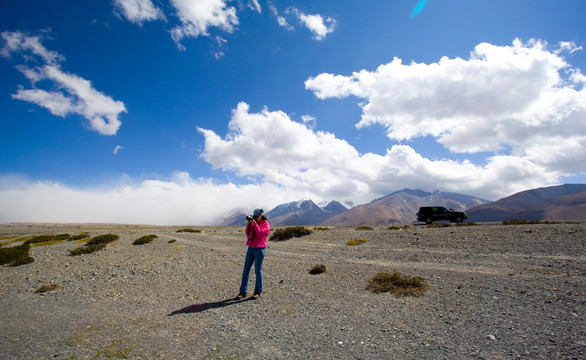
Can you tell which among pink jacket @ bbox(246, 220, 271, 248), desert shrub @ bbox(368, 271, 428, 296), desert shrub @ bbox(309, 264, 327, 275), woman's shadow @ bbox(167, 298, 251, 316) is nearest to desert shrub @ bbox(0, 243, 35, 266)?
woman's shadow @ bbox(167, 298, 251, 316)

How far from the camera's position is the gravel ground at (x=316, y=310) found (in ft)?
18.3

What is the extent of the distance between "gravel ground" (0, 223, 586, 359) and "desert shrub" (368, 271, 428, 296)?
40cm

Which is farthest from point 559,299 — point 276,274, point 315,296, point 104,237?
point 104,237

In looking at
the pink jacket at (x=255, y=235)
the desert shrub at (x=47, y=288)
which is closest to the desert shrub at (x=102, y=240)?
the desert shrub at (x=47, y=288)

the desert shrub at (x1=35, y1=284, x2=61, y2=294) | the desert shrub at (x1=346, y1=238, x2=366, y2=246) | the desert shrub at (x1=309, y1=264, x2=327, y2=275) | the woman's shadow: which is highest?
the desert shrub at (x1=346, y1=238, x2=366, y2=246)

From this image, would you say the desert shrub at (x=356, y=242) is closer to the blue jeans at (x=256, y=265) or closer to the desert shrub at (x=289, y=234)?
the desert shrub at (x=289, y=234)

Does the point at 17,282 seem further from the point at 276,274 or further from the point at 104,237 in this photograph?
the point at 104,237

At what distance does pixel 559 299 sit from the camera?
7.53 meters

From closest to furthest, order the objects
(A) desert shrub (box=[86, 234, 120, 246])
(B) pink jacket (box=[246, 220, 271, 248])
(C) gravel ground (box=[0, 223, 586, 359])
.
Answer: (C) gravel ground (box=[0, 223, 586, 359]), (B) pink jacket (box=[246, 220, 271, 248]), (A) desert shrub (box=[86, 234, 120, 246])

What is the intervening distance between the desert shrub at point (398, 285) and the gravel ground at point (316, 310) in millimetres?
398

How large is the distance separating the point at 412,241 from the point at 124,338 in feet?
60.3

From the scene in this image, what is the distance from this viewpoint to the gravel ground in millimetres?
5582

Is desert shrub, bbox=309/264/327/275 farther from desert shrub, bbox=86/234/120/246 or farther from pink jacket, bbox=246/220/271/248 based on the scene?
desert shrub, bbox=86/234/120/246

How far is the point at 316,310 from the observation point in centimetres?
792
